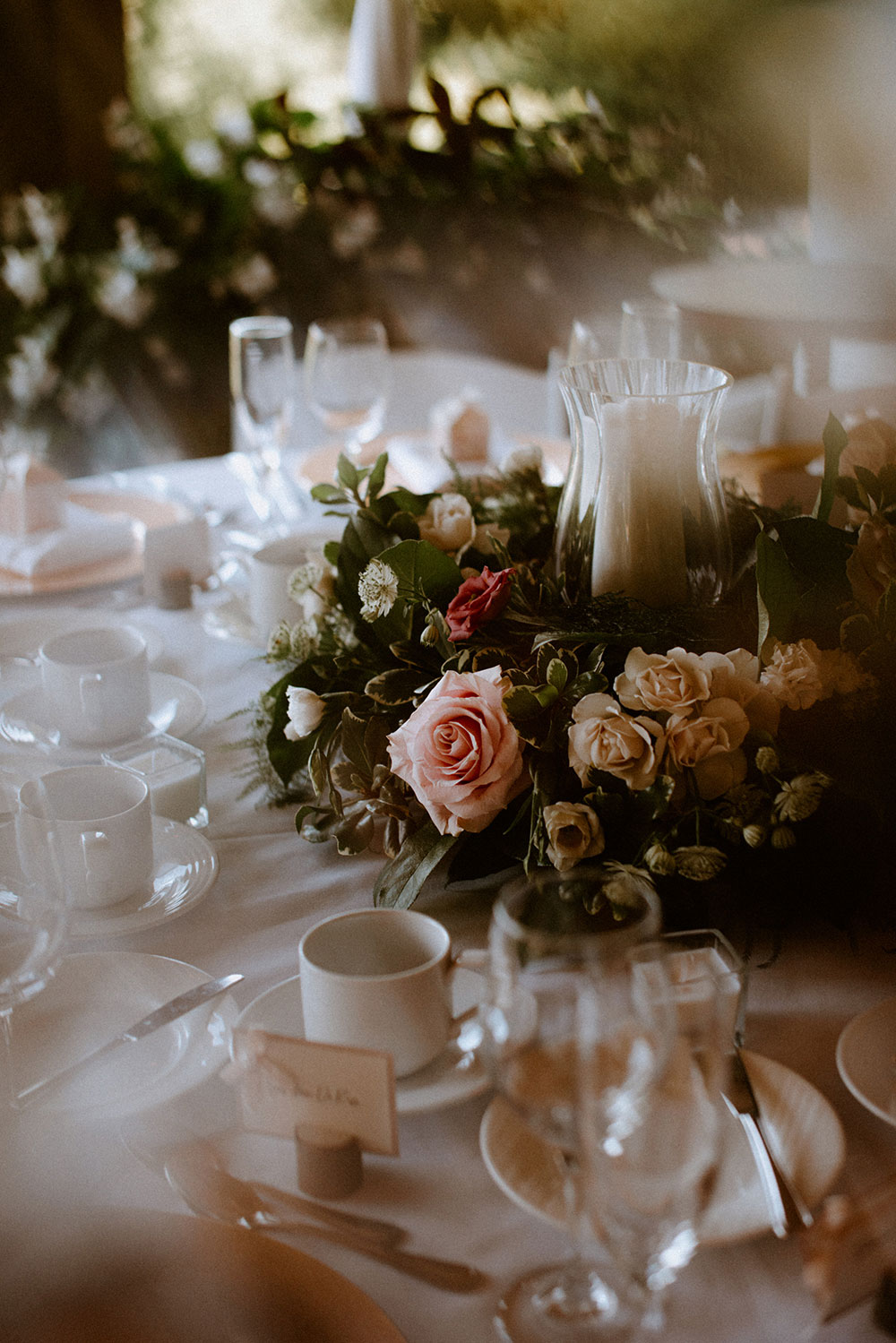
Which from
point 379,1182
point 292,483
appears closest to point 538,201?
point 292,483

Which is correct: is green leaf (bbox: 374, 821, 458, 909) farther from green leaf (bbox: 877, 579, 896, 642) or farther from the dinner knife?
green leaf (bbox: 877, 579, 896, 642)

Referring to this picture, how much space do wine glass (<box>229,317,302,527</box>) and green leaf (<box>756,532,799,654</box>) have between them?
38.0 inches

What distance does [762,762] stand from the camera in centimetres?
77

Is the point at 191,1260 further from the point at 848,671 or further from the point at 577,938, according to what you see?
the point at 848,671

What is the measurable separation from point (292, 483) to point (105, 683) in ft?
2.70

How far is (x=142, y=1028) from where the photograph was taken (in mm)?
678

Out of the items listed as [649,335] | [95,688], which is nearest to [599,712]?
[95,688]

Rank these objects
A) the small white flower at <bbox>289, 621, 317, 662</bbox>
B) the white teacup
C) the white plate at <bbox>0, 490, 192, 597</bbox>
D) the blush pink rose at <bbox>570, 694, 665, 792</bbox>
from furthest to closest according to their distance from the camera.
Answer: the white plate at <bbox>0, 490, 192, 597</bbox>
the white teacup
the small white flower at <bbox>289, 621, 317, 662</bbox>
the blush pink rose at <bbox>570, 694, 665, 792</bbox>

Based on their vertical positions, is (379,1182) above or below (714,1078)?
below

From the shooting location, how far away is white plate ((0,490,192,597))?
147 centimetres

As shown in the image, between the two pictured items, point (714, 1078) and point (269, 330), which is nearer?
point (714, 1078)

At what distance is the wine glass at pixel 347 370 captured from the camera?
1734 millimetres

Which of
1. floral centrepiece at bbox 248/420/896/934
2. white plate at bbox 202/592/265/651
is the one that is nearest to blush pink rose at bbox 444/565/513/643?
floral centrepiece at bbox 248/420/896/934

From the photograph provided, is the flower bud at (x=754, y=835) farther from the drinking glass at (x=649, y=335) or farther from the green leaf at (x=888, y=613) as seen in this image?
the drinking glass at (x=649, y=335)
